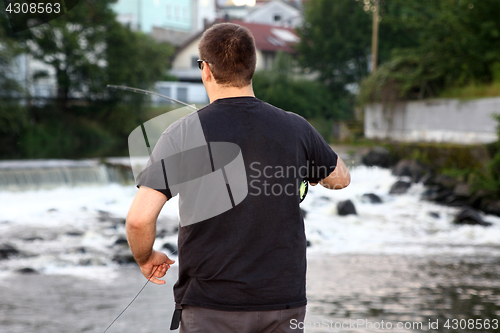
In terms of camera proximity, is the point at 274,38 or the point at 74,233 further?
the point at 274,38

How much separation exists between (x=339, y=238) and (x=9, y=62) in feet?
50.3

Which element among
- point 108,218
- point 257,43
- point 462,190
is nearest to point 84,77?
point 257,43

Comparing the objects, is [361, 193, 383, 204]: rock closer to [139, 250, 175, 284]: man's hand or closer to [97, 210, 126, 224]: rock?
[97, 210, 126, 224]: rock

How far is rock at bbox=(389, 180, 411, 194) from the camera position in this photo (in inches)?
588

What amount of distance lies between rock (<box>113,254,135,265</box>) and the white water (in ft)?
0.36

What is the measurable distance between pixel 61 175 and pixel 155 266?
48.3 ft

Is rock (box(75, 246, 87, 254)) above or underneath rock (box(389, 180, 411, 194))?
above

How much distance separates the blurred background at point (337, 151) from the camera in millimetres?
6223

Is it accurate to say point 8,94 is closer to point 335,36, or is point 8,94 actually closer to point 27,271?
point 27,271

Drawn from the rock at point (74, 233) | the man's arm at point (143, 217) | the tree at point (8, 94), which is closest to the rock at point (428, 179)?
the rock at point (74, 233)

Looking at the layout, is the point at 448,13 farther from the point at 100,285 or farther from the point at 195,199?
the point at 195,199

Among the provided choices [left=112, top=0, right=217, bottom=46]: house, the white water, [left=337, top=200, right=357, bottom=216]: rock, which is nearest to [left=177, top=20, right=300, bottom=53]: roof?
[left=112, top=0, right=217, bottom=46]: house

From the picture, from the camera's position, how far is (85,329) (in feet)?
17.1

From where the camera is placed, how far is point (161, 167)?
1.77m
